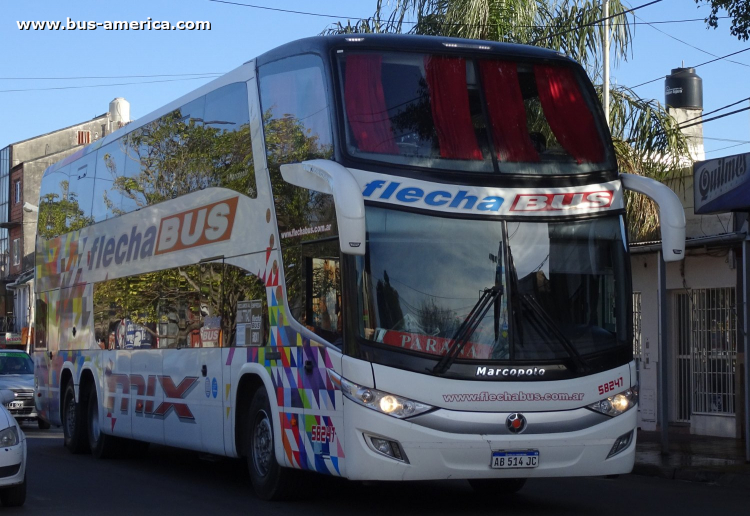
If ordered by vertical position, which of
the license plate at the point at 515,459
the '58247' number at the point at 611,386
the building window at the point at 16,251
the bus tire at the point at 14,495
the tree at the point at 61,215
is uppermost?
the building window at the point at 16,251

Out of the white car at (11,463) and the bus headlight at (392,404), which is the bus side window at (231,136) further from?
the white car at (11,463)

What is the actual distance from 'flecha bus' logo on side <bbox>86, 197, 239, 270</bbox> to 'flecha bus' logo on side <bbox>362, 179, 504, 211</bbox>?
292 centimetres

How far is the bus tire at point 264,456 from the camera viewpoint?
10.8 m

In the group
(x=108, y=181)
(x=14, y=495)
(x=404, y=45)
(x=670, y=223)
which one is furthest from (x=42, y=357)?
(x=670, y=223)

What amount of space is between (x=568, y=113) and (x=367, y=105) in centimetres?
193

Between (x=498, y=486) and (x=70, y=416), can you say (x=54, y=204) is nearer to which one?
(x=70, y=416)

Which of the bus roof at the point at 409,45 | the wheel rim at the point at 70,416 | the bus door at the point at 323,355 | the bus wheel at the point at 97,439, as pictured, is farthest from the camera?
the wheel rim at the point at 70,416

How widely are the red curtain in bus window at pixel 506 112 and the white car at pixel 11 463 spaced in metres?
5.05

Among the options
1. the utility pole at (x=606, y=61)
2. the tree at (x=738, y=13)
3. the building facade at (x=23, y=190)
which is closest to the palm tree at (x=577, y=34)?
the utility pole at (x=606, y=61)

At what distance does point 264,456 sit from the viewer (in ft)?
36.4

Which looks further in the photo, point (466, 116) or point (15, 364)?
point (15, 364)

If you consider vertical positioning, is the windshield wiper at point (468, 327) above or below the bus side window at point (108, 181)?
below

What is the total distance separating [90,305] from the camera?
16.8 m

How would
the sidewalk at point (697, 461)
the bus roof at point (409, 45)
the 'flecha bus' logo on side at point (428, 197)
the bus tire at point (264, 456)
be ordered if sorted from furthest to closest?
the sidewalk at point (697, 461)
the bus tire at point (264, 456)
the bus roof at point (409, 45)
the 'flecha bus' logo on side at point (428, 197)
